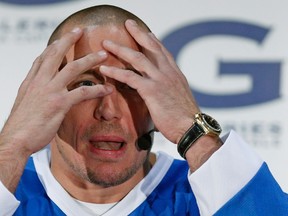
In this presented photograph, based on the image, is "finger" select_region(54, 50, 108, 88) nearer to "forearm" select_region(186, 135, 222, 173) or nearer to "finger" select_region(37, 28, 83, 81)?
"finger" select_region(37, 28, 83, 81)

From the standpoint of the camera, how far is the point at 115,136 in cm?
163

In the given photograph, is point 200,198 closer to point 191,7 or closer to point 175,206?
point 175,206

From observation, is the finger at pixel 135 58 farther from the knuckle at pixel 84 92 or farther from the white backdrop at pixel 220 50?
the white backdrop at pixel 220 50

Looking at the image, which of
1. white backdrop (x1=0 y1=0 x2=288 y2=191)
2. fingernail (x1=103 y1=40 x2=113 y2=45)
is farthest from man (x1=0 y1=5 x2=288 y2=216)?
white backdrop (x1=0 y1=0 x2=288 y2=191)

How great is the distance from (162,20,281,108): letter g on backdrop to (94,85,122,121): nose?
0.77 metres

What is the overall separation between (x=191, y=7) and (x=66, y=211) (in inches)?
35.5

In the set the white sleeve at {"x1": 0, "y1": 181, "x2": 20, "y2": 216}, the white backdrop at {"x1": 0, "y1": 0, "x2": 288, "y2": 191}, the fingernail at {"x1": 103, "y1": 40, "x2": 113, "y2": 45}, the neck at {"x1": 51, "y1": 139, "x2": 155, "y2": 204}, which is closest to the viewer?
the white sleeve at {"x1": 0, "y1": 181, "x2": 20, "y2": 216}

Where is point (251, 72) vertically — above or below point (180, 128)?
below

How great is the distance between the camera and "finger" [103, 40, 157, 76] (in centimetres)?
161

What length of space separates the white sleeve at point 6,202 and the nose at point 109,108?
0.23 meters

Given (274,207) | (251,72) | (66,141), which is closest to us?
(274,207)

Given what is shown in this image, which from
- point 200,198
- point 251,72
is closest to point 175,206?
point 200,198

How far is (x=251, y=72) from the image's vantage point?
2.37 metres

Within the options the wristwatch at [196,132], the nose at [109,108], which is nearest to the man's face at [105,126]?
the nose at [109,108]
